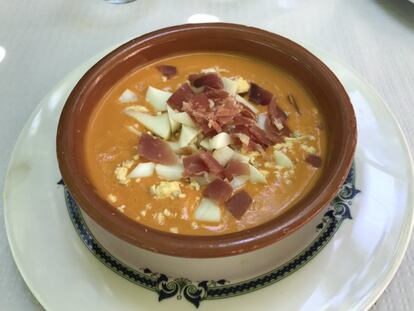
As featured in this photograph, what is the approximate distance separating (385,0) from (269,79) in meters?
0.86

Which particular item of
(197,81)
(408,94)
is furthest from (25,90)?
(408,94)

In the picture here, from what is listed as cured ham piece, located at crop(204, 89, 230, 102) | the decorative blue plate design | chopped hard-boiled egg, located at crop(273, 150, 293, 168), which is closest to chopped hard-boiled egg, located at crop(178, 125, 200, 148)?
cured ham piece, located at crop(204, 89, 230, 102)

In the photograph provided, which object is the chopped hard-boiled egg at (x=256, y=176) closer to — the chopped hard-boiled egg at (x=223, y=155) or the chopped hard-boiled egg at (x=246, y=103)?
the chopped hard-boiled egg at (x=223, y=155)

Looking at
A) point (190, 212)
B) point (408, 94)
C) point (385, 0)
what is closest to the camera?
point (190, 212)

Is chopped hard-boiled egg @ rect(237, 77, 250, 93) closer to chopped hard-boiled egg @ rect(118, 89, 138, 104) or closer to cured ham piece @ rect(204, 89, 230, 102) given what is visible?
cured ham piece @ rect(204, 89, 230, 102)

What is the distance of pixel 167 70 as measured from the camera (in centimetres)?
143

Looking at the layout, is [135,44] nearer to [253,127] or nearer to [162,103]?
[162,103]

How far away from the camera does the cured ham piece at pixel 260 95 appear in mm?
1311

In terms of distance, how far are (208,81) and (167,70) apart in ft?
0.55

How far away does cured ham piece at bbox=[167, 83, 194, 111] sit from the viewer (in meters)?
1.29

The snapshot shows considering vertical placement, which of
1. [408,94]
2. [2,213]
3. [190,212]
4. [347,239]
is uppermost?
[408,94]

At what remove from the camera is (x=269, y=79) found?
139 cm

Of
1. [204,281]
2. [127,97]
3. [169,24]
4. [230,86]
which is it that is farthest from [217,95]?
[169,24]

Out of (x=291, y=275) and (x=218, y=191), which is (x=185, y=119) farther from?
(x=291, y=275)
